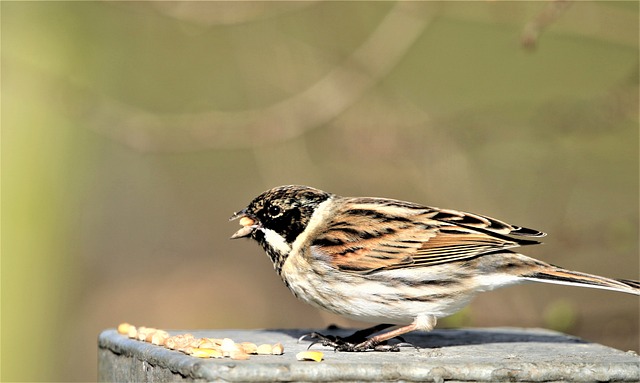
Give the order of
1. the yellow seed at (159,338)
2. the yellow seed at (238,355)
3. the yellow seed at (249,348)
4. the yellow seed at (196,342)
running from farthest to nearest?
the yellow seed at (159,338) < the yellow seed at (196,342) < the yellow seed at (249,348) < the yellow seed at (238,355)

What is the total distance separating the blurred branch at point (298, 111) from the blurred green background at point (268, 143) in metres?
0.02

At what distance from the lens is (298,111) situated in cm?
851

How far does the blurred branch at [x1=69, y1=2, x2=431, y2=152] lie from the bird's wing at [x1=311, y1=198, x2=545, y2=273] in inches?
81.1

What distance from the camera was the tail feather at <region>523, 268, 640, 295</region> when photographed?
561 cm

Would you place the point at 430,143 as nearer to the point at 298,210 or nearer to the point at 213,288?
the point at 298,210

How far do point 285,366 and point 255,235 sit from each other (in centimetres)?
184

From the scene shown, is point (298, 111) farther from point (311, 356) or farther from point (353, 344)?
point (311, 356)

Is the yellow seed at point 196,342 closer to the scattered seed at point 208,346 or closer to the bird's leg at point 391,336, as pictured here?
the scattered seed at point 208,346

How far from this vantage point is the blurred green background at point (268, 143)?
8133 millimetres

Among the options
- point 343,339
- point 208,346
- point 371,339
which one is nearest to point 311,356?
point 208,346

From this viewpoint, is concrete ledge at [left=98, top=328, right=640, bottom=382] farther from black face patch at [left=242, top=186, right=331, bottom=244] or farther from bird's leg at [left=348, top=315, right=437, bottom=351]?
black face patch at [left=242, top=186, right=331, bottom=244]

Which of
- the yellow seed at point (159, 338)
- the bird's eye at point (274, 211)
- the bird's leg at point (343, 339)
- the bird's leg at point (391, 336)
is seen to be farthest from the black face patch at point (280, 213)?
the yellow seed at point (159, 338)

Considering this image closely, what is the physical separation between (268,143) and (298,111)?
41 cm

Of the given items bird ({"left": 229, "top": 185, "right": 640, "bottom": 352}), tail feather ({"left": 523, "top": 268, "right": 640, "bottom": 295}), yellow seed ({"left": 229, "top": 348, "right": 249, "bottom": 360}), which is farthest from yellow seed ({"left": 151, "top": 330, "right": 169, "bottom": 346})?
tail feather ({"left": 523, "top": 268, "right": 640, "bottom": 295})
